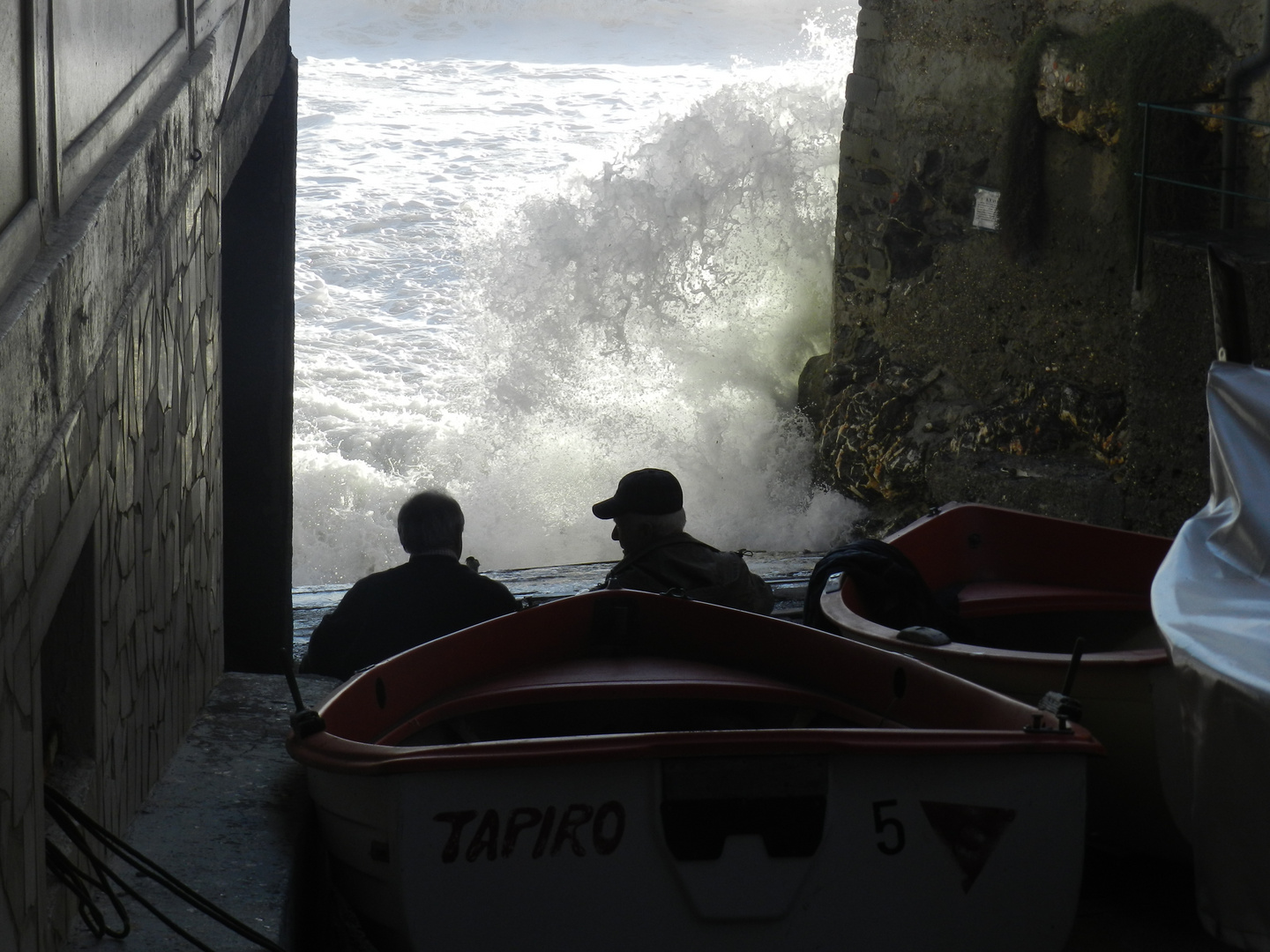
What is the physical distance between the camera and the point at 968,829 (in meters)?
2.83

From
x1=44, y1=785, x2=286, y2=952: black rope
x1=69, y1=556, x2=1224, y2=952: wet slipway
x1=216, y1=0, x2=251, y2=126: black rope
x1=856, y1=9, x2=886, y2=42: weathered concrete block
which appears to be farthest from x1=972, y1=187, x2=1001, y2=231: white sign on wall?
x1=44, y1=785, x2=286, y2=952: black rope

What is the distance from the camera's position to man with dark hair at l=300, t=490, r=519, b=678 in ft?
13.9

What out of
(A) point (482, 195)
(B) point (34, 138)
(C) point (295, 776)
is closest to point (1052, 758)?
(C) point (295, 776)

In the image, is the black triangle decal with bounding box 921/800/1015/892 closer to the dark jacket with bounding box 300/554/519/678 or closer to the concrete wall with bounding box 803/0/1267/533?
the dark jacket with bounding box 300/554/519/678

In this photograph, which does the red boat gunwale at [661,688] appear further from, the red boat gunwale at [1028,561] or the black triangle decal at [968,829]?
the red boat gunwale at [1028,561]

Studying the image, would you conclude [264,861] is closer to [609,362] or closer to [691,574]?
[691,574]

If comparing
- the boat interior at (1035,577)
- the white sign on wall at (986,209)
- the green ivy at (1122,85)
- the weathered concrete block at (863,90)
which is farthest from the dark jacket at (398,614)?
the weathered concrete block at (863,90)

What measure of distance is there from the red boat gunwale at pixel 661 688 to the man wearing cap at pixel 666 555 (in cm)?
37

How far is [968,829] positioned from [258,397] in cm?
276

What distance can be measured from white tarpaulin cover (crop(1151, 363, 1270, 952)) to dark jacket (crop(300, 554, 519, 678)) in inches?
79.0

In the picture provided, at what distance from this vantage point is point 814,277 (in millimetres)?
12547

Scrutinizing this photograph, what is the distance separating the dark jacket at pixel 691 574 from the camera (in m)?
4.55

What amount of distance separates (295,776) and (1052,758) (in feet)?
5.76

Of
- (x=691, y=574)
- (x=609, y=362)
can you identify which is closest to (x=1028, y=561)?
(x=691, y=574)
